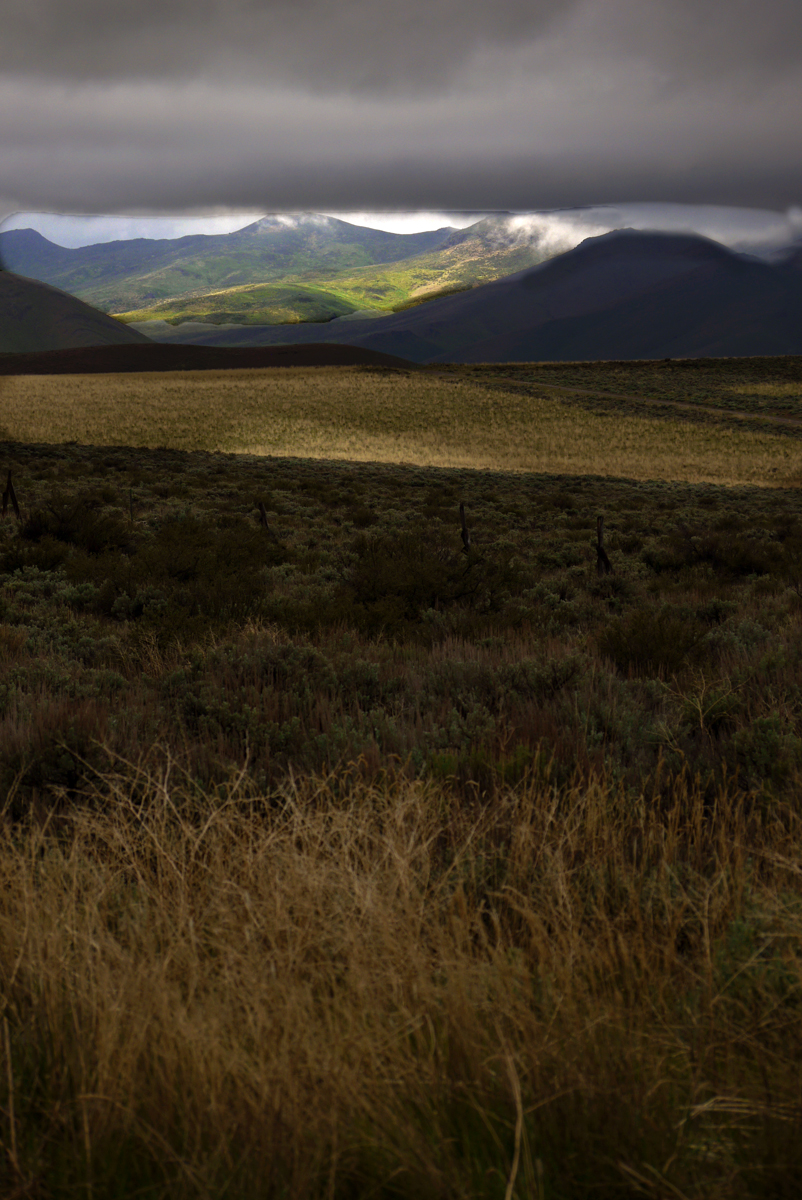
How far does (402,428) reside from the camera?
52.7 meters

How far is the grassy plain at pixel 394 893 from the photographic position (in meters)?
1.67

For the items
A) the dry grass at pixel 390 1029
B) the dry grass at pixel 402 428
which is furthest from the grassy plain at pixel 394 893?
the dry grass at pixel 402 428

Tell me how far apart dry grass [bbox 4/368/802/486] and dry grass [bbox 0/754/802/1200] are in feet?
121

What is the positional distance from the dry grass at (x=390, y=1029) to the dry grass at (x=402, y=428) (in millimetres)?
36862

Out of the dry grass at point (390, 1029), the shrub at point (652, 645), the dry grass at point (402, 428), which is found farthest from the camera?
the dry grass at point (402, 428)

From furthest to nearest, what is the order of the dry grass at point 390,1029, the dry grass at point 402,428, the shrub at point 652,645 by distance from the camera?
the dry grass at point 402,428 < the shrub at point 652,645 < the dry grass at point 390,1029

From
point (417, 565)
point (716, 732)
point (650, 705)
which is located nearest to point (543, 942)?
point (716, 732)

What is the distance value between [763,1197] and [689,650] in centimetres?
514

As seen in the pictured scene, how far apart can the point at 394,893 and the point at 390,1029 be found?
44 cm

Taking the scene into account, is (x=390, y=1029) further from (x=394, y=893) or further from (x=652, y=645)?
(x=652, y=645)

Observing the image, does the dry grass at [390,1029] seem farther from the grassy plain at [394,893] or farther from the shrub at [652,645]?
the shrub at [652,645]

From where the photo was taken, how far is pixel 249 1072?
5.73 feet

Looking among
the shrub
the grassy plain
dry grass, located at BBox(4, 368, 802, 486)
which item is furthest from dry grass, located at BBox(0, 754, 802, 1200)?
dry grass, located at BBox(4, 368, 802, 486)

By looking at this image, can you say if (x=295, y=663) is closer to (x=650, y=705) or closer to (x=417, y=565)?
(x=650, y=705)
